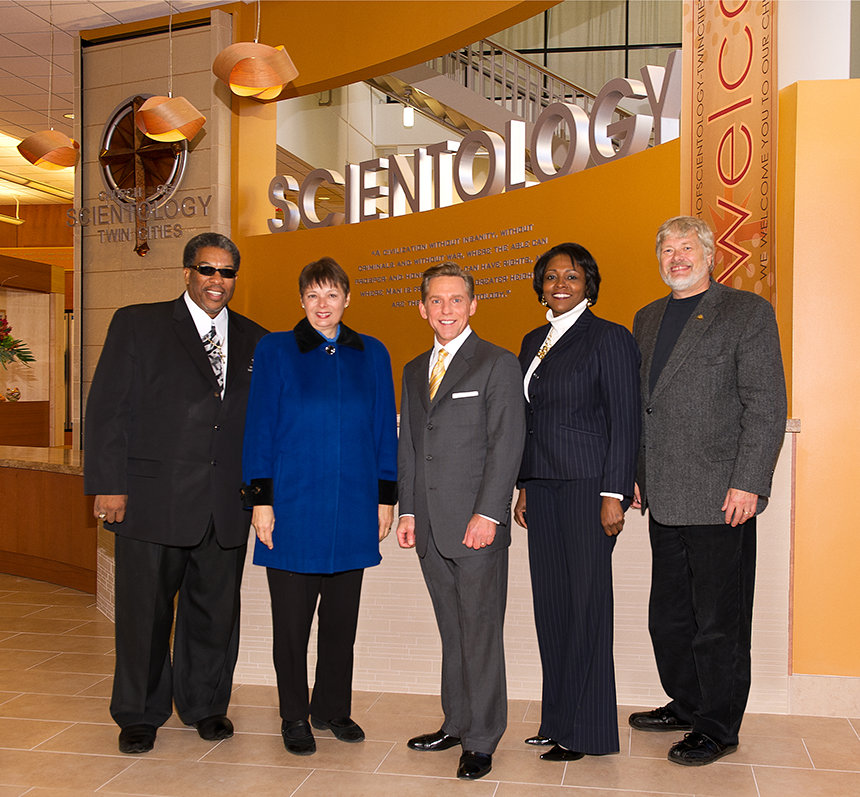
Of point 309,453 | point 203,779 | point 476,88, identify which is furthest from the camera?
point 476,88

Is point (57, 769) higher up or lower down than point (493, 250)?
lower down

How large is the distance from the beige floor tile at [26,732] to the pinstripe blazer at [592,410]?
199 cm

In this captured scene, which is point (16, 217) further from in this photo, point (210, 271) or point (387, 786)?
point (387, 786)

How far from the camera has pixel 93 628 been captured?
471cm

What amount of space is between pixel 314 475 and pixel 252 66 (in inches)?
145

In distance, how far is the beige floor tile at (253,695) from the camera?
3396mm

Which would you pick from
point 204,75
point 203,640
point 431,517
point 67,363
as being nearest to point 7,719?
point 203,640

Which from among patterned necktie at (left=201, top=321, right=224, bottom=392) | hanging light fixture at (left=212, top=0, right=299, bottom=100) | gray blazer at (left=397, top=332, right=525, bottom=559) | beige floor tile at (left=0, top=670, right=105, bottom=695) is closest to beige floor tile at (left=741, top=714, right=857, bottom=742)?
gray blazer at (left=397, top=332, right=525, bottom=559)

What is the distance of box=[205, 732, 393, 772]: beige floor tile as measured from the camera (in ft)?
9.18

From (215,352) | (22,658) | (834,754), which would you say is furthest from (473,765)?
(22,658)

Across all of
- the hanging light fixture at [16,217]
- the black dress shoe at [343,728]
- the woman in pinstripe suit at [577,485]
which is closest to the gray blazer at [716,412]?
the woman in pinstripe suit at [577,485]

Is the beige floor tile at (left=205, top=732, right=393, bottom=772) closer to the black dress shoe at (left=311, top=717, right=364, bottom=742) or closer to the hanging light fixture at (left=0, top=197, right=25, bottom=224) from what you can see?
the black dress shoe at (left=311, top=717, right=364, bottom=742)

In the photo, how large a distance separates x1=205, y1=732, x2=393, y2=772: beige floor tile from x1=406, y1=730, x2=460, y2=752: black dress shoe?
3.8 inches

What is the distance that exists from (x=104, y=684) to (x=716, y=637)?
8.37 feet
